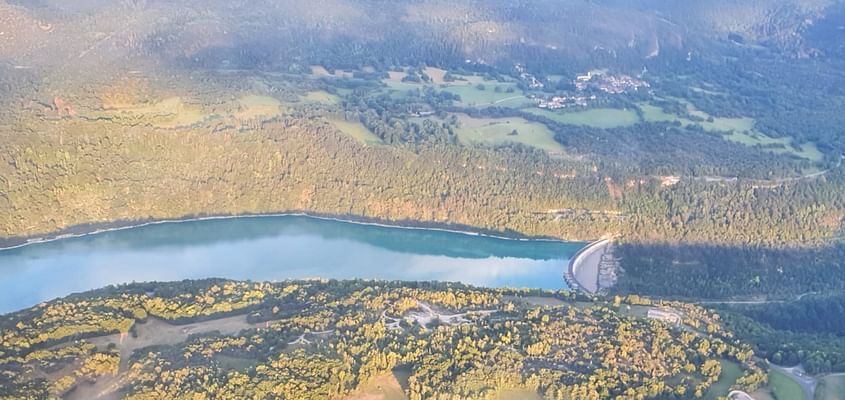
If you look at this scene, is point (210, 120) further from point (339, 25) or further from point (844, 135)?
point (844, 135)

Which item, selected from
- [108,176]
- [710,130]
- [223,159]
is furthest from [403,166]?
[710,130]

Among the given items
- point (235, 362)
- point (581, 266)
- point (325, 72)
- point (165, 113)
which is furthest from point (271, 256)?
point (325, 72)

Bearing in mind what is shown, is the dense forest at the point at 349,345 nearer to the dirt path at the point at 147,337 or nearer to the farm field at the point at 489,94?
the dirt path at the point at 147,337

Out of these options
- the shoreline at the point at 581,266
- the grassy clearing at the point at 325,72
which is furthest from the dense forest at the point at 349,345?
the grassy clearing at the point at 325,72

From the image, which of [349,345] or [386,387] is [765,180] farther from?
[386,387]

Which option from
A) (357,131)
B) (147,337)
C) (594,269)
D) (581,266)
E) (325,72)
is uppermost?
(325,72)

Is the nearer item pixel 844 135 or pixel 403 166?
pixel 403 166

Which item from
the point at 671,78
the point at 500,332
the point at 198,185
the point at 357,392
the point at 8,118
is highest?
the point at 671,78
